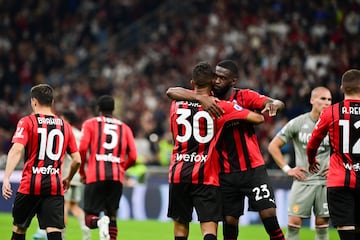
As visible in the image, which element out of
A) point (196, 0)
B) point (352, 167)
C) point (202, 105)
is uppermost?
point (196, 0)

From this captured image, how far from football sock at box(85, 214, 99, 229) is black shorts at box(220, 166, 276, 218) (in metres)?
2.68

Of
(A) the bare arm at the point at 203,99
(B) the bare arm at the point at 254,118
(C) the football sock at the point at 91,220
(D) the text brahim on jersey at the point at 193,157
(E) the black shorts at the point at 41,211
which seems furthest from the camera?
(C) the football sock at the point at 91,220

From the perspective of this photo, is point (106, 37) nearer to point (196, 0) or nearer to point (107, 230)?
point (196, 0)

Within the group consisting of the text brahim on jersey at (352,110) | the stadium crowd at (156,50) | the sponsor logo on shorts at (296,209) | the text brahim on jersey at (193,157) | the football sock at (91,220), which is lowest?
the football sock at (91,220)

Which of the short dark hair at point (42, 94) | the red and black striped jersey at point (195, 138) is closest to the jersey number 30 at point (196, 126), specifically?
the red and black striped jersey at point (195, 138)

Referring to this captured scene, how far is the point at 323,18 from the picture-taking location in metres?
22.4

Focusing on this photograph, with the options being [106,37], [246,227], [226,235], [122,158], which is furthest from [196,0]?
[226,235]

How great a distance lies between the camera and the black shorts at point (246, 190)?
9.27m

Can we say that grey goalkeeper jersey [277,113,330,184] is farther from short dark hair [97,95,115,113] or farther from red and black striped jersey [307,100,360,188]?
short dark hair [97,95,115,113]

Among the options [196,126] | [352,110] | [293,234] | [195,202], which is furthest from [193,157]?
[293,234]

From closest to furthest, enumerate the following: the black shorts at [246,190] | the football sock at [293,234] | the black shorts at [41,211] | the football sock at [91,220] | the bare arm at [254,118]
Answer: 1. the bare arm at [254,118]
2. the black shorts at [41,211]
3. the black shorts at [246,190]
4. the football sock at [293,234]
5. the football sock at [91,220]

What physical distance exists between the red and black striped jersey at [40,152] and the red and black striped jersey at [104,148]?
257cm

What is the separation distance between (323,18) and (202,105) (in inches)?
571

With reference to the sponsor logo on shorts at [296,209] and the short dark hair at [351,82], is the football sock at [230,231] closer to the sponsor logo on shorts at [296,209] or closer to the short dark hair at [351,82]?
the sponsor logo on shorts at [296,209]
